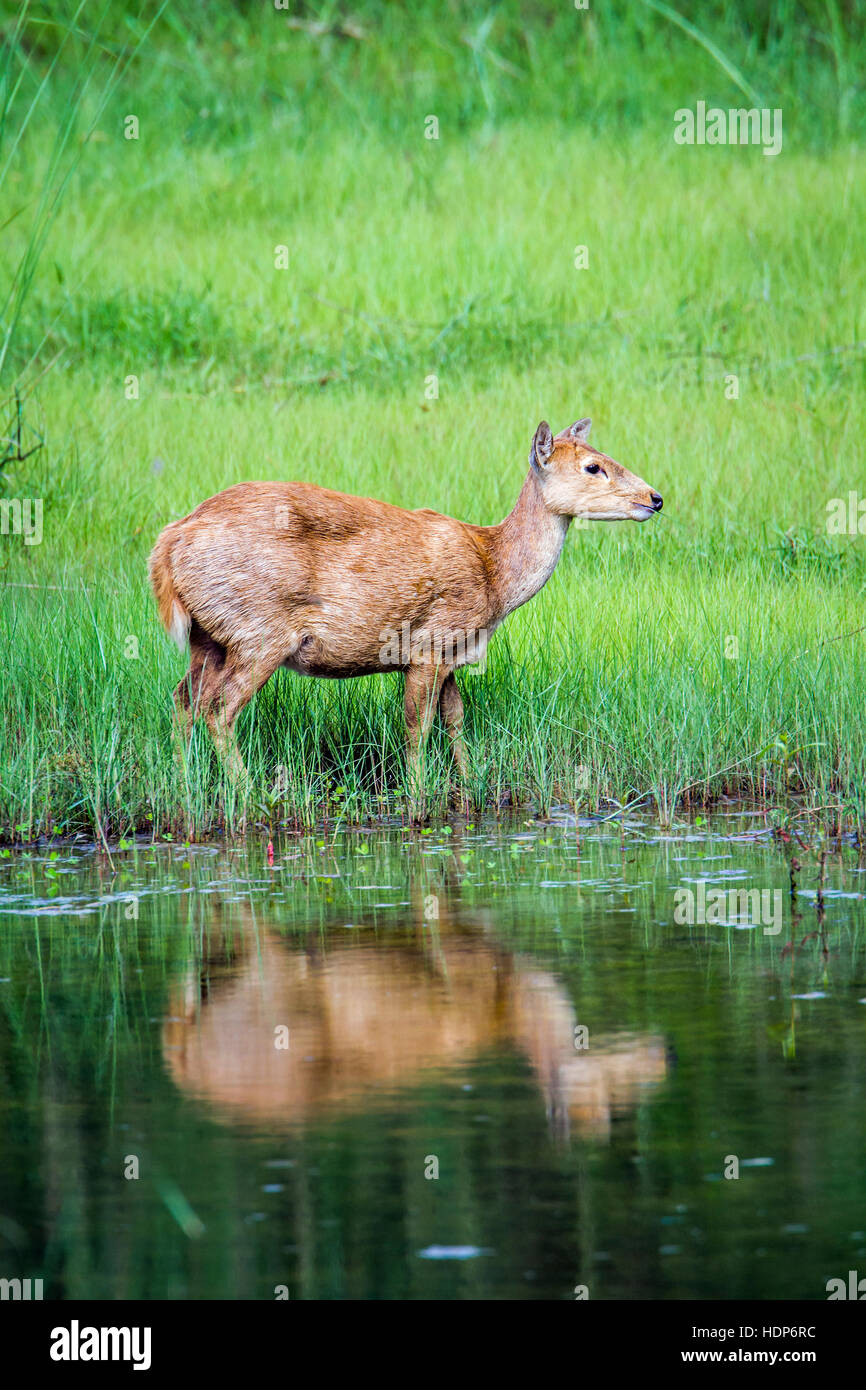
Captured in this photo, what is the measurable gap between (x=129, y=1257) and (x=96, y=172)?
19.3 metres

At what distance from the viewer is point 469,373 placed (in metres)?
18.4

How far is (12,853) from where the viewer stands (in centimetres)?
949

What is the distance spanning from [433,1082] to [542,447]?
5.51 meters

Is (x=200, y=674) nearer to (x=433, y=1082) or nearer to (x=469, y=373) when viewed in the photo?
(x=433, y=1082)

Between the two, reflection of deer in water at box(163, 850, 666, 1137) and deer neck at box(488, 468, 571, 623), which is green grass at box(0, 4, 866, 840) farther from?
reflection of deer in water at box(163, 850, 666, 1137)

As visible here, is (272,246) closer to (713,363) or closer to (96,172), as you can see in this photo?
(96,172)

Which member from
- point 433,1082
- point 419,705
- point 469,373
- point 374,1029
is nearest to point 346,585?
point 419,705

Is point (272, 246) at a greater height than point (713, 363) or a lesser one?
greater

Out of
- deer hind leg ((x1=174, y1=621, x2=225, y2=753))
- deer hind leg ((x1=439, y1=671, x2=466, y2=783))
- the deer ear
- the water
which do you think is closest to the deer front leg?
deer hind leg ((x1=439, y1=671, x2=466, y2=783))

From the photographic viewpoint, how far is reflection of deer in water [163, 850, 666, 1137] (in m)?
5.79

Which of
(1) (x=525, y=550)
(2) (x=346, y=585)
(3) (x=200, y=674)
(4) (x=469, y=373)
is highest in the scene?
(4) (x=469, y=373)

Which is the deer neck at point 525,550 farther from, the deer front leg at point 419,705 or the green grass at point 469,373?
the deer front leg at point 419,705

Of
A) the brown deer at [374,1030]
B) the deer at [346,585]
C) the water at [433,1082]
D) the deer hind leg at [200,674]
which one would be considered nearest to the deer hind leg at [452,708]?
the deer at [346,585]
